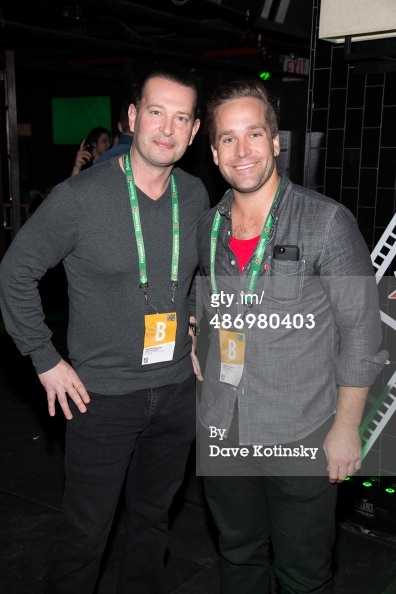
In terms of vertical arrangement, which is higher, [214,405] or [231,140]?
[231,140]

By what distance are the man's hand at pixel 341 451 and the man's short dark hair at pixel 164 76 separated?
3.40 feet

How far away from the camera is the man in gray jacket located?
5.51ft

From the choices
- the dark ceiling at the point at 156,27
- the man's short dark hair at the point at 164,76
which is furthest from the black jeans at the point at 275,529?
the dark ceiling at the point at 156,27

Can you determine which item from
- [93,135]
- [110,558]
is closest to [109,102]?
[93,135]

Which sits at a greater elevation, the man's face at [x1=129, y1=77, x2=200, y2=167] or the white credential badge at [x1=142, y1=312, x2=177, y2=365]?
the man's face at [x1=129, y1=77, x2=200, y2=167]

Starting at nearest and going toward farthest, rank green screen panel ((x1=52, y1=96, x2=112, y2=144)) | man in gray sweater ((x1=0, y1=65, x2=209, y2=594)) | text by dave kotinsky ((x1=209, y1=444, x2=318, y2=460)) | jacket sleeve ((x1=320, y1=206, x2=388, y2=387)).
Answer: jacket sleeve ((x1=320, y1=206, x2=388, y2=387)), text by dave kotinsky ((x1=209, y1=444, x2=318, y2=460)), man in gray sweater ((x1=0, y1=65, x2=209, y2=594)), green screen panel ((x1=52, y1=96, x2=112, y2=144))

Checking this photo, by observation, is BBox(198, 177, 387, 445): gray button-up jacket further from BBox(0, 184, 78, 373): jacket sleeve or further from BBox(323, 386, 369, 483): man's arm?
BBox(0, 184, 78, 373): jacket sleeve

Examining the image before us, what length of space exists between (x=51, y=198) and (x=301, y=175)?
136cm

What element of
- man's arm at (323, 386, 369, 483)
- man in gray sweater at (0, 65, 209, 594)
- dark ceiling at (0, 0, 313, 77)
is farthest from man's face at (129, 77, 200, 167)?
dark ceiling at (0, 0, 313, 77)

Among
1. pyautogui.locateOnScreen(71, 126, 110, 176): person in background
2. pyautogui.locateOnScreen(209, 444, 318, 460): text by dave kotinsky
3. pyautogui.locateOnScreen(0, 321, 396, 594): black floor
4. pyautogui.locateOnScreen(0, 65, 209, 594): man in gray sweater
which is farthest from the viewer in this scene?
pyautogui.locateOnScreen(71, 126, 110, 176): person in background

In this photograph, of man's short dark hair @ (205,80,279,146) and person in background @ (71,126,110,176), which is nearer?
man's short dark hair @ (205,80,279,146)

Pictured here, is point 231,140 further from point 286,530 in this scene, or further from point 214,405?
point 286,530

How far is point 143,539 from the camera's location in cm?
210

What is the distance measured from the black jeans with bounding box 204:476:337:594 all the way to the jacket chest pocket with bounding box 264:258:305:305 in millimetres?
483
